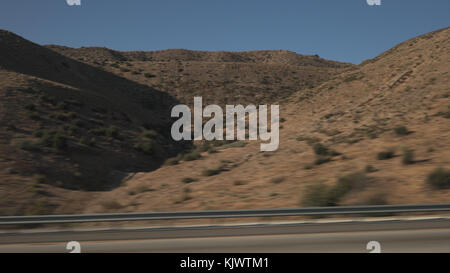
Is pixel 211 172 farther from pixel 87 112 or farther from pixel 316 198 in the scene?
pixel 87 112

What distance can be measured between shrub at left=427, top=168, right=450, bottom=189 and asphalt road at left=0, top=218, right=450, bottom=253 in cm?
391

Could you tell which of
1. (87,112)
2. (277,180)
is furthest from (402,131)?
(87,112)

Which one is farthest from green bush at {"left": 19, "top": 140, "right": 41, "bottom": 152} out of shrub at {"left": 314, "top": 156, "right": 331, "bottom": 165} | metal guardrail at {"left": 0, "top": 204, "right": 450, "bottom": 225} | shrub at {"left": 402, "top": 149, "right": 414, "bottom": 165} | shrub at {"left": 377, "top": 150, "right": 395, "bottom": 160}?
shrub at {"left": 402, "top": 149, "right": 414, "bottom": 165}

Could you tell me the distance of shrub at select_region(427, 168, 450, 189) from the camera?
36.0 feet

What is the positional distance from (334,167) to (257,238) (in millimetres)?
9274

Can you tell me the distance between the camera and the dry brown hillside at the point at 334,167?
1142 cm

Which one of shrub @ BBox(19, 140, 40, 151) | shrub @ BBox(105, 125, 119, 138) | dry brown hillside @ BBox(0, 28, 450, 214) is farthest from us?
shrub @ BBox(105, 125, 119, 138)

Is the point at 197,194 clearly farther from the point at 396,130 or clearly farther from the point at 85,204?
the point at 396,130

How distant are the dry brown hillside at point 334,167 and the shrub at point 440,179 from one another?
33 mm

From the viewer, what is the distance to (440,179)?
36.1 ft

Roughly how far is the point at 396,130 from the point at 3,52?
1968 inches

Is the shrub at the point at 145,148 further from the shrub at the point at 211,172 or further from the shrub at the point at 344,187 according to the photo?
the shrub at the point at 344,187

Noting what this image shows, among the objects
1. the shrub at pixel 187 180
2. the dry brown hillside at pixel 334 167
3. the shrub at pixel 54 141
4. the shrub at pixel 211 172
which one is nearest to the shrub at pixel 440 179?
the dry brown hillside at pixel 334 167

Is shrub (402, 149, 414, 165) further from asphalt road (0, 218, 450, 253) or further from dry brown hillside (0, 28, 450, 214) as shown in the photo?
asphalt road (0, 218, 450, 253)
